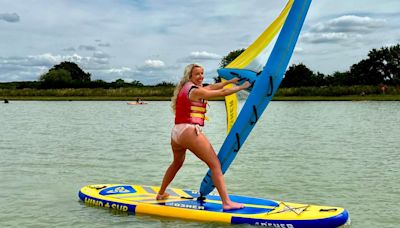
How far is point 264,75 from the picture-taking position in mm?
7098

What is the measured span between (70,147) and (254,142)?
6.26 meters

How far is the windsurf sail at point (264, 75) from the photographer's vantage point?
22.6 feet

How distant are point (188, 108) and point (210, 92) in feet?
1.37

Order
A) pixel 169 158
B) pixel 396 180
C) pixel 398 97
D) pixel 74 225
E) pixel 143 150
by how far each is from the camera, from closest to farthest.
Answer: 1. pixel 74 225
2. pixel 396 180
3. pixel 169 158
4. pixel 143 150
5. pixel 398 97

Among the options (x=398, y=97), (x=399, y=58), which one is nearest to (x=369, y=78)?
(x=399, y=58)

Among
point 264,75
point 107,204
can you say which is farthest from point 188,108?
point 107,204

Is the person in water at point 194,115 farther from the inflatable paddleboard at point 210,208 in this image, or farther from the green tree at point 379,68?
the green tree at point 379,68

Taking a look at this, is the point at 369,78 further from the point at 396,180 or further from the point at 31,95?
the point at 396,180

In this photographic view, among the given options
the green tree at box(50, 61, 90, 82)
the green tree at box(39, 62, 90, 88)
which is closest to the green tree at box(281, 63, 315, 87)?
the green tree at box(39, 62, 90, 88)

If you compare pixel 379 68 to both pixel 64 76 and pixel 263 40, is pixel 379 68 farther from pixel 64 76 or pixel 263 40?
pixel 263 40

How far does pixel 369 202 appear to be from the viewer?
8.91 metres

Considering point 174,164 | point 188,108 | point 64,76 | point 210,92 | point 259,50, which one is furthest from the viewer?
point 64,76

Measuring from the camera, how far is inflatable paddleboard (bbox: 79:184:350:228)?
22.2 ft

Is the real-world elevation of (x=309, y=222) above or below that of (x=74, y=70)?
below
